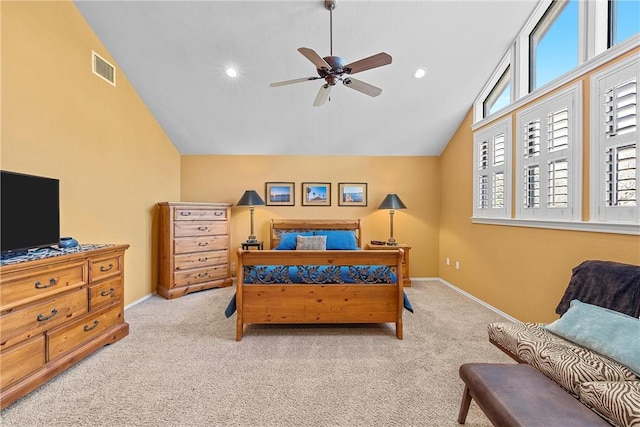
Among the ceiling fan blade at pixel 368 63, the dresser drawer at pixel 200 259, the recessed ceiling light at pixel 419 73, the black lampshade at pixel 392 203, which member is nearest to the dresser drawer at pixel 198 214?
the dresser drawer at pixel 200 259

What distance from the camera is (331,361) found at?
2482mm

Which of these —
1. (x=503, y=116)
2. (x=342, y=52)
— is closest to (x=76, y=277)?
(x=342, y=52)

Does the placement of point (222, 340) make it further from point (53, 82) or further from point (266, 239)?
point (53, 82)

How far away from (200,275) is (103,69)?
3.12m

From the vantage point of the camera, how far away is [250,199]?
4934 mm

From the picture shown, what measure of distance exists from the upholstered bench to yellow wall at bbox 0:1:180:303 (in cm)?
397

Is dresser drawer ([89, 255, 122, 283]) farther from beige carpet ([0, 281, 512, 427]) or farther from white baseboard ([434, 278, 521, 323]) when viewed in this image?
white baseboard ([434, 278, 521, 323])

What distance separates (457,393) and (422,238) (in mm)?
3603

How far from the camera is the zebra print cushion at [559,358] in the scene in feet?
4.94

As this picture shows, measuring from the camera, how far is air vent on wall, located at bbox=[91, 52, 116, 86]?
329 centimetres

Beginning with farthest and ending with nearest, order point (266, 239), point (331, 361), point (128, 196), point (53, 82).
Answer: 1. point (266, 239)
2. point (128, 196)
3. point (53, 82)
4. point (331, 361)

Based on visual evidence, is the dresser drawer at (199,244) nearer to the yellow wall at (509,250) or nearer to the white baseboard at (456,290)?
the white baseboard at (456,290)

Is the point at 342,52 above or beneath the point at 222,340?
above

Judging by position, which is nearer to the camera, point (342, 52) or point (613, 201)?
point (613, 201)
